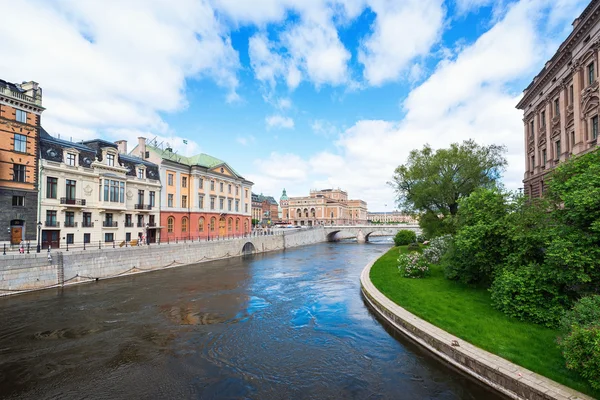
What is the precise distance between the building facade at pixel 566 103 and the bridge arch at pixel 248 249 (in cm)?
3621

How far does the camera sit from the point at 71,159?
98.3 ft

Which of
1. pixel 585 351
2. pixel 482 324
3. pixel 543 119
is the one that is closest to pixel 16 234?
pixel 482 324

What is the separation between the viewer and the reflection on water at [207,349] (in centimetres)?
950

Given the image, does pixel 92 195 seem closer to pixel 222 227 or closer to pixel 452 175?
pixel 222 227

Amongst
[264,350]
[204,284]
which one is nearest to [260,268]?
[204,284]

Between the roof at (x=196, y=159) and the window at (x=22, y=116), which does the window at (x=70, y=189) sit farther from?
the roof at (x=196, y=159)

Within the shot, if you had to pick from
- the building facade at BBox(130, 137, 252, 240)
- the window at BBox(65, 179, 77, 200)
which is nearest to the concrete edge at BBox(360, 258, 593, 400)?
the window at BBox(65, 179, 77, 200)

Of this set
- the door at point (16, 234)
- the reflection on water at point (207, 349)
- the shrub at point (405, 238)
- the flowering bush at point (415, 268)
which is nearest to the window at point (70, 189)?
the door at point (16, 234)

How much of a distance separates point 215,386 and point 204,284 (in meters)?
15.7

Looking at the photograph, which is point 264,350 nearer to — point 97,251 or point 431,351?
point 431,351

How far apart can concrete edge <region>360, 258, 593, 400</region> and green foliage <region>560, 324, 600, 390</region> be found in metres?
0.56

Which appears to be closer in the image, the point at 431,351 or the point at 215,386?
the point at 215,386

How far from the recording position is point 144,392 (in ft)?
30.8

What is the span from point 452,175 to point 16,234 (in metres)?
A: 40.4
